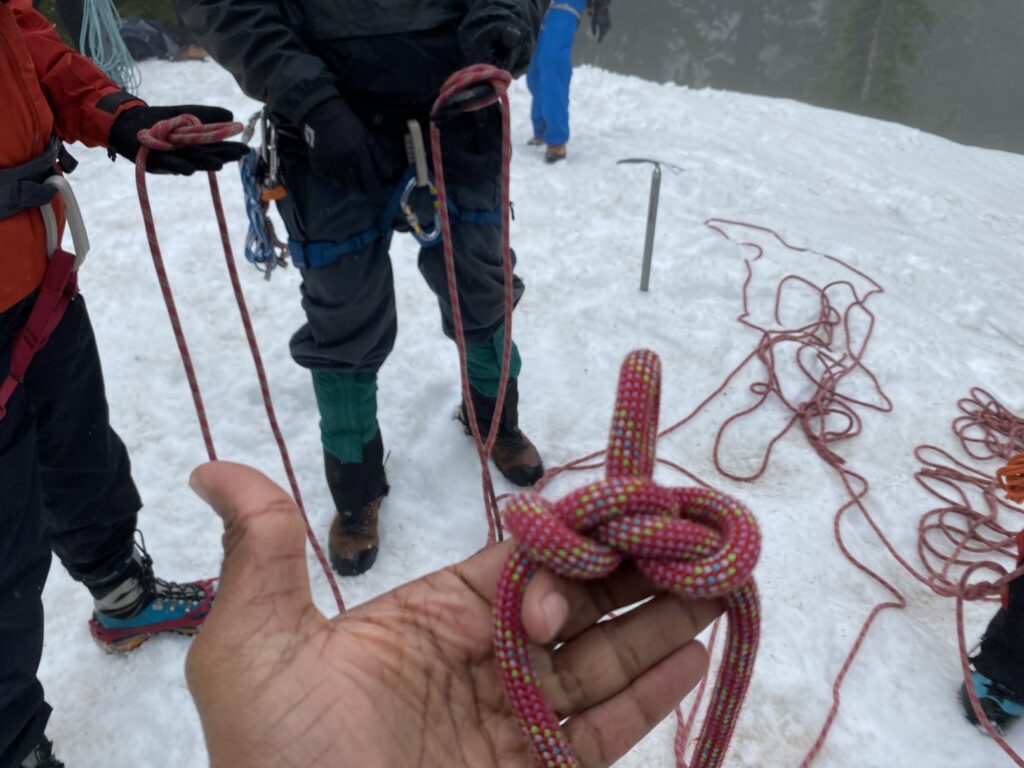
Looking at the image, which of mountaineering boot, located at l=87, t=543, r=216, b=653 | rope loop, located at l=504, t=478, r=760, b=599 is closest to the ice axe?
mountaineering boot, located at l=87, t=543, r=216, b=653

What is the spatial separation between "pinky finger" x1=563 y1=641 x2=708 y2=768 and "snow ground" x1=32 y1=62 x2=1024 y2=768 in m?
0.65

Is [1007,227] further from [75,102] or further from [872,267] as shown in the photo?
[75,102]

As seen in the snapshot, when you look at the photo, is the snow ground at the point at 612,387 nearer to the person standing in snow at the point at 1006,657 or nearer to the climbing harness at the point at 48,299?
the person standing in snow at the point at 1006,657

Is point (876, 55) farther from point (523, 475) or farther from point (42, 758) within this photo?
point (42, 758)

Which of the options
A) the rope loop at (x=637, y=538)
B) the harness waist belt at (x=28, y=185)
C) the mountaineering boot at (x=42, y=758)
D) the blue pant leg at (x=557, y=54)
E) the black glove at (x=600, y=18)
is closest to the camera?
the rope loop at (x=637, y=538)

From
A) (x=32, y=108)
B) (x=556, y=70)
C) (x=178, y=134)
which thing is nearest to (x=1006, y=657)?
(x=178, y=134)

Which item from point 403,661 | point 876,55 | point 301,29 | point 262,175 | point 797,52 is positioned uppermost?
point 301,29

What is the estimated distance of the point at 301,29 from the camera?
5.67 feet

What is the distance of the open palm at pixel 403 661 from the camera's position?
997 mm

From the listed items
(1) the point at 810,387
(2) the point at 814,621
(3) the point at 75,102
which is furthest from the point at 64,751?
(1) the point at 810,387

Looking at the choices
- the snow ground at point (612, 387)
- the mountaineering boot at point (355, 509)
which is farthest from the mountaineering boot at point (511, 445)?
the mountaineering boot at point (355, 509)

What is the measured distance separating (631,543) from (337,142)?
1184mm

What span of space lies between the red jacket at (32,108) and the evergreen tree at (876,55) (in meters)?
27.2

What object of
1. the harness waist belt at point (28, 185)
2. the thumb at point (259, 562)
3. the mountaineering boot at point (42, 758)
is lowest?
the mountaineering boot at point (42, 758)
